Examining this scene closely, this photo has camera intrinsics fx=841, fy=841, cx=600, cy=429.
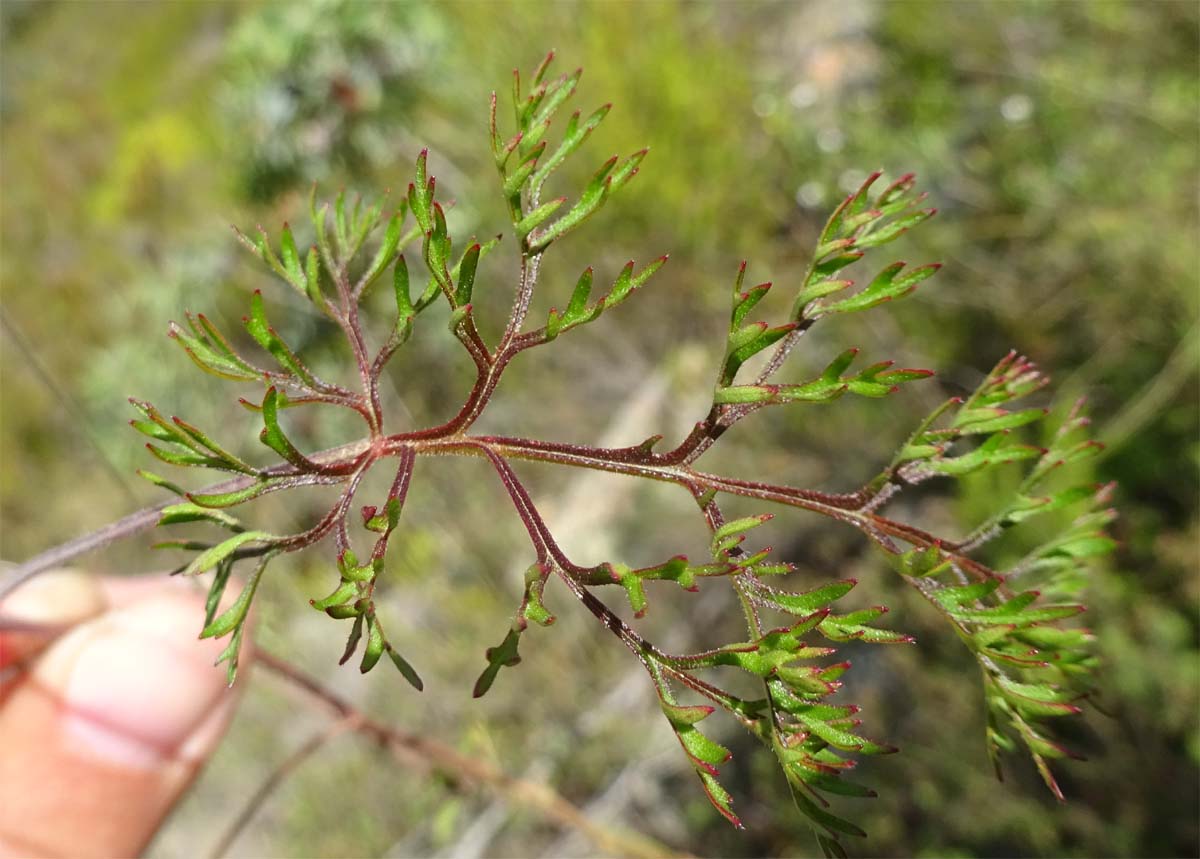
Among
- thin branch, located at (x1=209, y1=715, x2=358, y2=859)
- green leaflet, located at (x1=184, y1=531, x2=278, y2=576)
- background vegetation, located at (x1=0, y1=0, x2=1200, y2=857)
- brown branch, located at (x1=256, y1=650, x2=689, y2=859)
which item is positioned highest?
background vegetation, located at (x1=0, y1=0, x2=1200, y2=857)

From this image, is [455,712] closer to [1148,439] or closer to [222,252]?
[222,252]

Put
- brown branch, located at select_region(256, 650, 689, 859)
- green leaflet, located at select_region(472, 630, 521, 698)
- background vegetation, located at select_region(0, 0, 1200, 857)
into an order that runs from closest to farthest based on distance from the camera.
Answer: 1. green leaflet, located at select_region(472, 630, 521, 698)
2. brown branch, located at select_region(256, 650, 689, 859)
3. background vegetation, located at select_region(0, 0, 1200, 857)

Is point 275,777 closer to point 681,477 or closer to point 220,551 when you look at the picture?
point 220,551

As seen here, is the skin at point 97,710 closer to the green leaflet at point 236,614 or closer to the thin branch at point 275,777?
the thin branch at point 275,777

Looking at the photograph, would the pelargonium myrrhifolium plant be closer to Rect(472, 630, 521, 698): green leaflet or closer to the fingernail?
Rect(472, 630, 521, 698): green leaflet

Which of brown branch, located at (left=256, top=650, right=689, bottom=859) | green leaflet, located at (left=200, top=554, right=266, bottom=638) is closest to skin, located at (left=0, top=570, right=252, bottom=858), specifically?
brown branch, located at (left=256, top=650, right=689, bottom=859)

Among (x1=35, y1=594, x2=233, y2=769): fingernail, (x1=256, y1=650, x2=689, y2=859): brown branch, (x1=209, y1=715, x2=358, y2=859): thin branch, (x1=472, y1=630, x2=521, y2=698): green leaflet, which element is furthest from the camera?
(x1=35, y1=594, x2=233, y2=769): fingernail

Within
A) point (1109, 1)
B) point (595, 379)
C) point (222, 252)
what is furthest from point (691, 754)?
point (1109, 1)

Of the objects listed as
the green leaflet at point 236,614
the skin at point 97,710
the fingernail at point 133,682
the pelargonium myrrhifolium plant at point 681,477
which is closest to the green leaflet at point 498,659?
the pelargonium myrrhifolium plant at point 681,477
